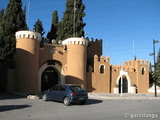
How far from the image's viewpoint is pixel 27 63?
→ 69.1ft

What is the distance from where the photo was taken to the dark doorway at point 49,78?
2405 centimetres

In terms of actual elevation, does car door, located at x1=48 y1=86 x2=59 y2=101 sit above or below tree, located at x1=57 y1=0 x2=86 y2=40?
below

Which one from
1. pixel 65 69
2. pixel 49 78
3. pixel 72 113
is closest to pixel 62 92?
pixel 72 113

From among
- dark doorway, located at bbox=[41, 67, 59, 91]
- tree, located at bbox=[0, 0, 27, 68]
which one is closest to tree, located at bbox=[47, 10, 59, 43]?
tree, located at bbox=[0, 0, 27, 68]

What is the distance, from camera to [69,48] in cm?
2447

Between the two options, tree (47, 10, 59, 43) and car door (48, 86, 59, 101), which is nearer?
car door (48, 86, 59, 101)

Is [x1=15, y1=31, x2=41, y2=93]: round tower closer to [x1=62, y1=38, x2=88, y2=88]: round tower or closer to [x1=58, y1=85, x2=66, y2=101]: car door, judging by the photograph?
[x1=62, y1=38, x2=88, y2=88]: round tower

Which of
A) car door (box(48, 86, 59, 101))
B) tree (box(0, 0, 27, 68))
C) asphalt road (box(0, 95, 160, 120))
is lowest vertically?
asphalt road (box(0, 95, 160, 120))

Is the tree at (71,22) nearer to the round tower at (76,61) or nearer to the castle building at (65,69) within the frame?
the castle building at (65,69)

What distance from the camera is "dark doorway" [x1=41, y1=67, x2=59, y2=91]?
78.9 feet

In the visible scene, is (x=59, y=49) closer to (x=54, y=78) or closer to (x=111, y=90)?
(x=54, y=78)

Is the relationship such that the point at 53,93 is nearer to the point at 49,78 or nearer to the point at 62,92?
the point at 62,92

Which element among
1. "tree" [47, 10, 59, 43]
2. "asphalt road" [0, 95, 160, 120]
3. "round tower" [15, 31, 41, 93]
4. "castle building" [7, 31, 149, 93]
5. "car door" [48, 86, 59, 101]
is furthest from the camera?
"tree" [47, 10, 59, 43]

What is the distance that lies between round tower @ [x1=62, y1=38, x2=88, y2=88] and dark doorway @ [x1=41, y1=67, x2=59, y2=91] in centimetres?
199
